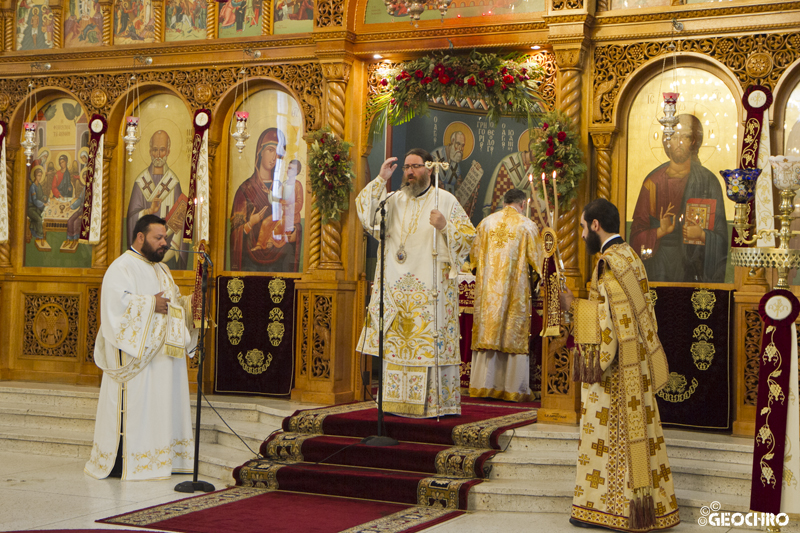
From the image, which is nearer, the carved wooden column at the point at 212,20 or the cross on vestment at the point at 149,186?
the carved wooden column at the point at 212,20

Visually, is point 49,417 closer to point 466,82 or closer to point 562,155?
point 466,82

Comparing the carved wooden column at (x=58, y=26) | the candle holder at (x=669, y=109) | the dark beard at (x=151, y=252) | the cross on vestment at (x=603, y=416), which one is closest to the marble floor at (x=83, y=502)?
the cross on vestment at (x=603, y=416)

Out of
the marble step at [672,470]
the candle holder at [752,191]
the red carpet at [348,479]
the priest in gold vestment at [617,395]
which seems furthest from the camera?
the marble step at [672,470]

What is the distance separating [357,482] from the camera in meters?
6.61

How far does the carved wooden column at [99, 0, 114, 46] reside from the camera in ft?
33.4

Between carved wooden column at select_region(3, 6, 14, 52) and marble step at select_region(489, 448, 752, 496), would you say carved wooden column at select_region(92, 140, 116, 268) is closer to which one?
carved wooden column at select_region(3, 6, 14, 52)

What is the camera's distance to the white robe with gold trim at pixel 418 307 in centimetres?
743

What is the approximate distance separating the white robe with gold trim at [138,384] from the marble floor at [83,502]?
17 centimetres

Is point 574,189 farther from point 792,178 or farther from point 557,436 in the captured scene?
point 792,178

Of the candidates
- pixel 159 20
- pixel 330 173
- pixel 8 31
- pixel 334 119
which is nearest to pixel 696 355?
pixel 330 173

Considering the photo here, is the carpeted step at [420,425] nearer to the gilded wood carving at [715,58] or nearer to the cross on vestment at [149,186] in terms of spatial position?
the gilded wood carving at [715,58]

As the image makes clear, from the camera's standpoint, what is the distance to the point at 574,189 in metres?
7.91

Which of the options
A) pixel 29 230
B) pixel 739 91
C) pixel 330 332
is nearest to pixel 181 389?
pixel 330 332

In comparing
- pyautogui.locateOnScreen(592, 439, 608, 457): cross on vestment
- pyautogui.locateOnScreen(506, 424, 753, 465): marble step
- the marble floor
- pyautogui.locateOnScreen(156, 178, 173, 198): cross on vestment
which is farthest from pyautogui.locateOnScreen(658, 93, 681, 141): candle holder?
pyautogui.locateOnScreen(156, 178, 173, 198): cross on vestment
